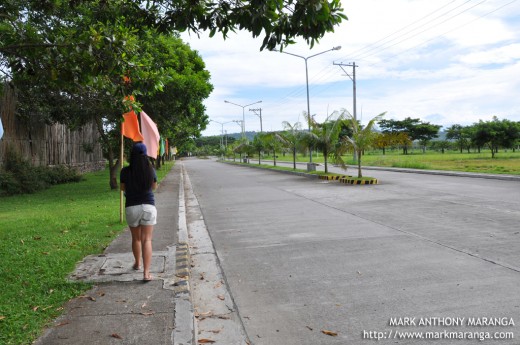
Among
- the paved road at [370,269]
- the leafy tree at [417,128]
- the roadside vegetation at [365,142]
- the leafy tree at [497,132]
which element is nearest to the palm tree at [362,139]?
the roadside vegetation at [365,142]

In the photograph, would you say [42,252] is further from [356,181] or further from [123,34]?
[356,181]

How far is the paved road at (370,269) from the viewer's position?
4.13 meters

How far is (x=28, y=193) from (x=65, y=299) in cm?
1466

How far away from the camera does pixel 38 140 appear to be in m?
22.3

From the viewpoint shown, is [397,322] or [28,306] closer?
[397,322]

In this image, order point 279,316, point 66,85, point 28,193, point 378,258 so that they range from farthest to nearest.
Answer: point 28,193 → point 66,85 → point 378,258 → point 279,316

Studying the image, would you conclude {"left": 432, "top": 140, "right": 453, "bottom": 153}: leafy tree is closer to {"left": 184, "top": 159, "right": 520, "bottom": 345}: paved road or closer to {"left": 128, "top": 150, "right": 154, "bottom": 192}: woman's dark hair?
{"left": 184, "top": 159, "right": 520, "bottom": 345}: paved road

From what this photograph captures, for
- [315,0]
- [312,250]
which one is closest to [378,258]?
[312,250]

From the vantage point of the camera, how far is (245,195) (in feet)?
53.4

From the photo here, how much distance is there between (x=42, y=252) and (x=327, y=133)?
19.5 meters

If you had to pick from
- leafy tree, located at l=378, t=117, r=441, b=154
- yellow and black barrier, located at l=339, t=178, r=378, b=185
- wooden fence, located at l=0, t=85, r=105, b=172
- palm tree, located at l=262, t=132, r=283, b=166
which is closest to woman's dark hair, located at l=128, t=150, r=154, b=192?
yellow and black barrier, located at l=339, t=178, r=378, b=185

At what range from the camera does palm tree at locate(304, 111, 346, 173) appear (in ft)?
78.6

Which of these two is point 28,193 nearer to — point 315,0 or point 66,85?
point 66,85

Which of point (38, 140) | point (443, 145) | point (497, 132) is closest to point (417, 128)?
point (443, 145)
